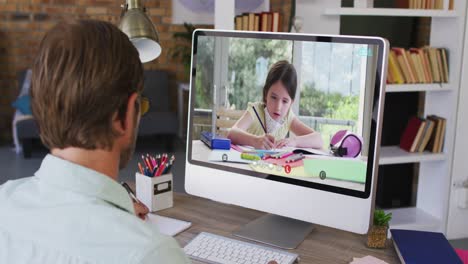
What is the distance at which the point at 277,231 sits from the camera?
1.58m

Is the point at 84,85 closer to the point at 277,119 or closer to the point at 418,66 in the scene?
the point at 277,119

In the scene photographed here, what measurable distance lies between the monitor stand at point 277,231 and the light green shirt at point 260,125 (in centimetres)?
27

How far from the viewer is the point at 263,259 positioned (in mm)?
1381

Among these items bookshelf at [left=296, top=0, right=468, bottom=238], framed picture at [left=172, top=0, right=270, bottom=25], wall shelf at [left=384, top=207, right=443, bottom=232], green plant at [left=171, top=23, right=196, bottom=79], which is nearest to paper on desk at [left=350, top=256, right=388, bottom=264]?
bookshelf at [left=296, top=0, right=468, bottom=238]

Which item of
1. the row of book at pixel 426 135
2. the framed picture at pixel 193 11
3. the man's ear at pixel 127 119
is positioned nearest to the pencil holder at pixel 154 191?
the man's ear at pixel 127 119

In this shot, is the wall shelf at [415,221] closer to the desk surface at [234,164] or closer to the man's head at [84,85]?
the desk surface at [234,164]

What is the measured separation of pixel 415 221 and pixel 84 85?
302 cm

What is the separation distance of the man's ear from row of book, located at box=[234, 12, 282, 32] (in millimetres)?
2451

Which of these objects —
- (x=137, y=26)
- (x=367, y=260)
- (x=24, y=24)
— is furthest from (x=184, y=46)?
(x=367, y=260)

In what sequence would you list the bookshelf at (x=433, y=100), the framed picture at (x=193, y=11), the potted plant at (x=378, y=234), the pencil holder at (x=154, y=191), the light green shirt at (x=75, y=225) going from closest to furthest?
the light green shirt at (x=75, y=225)
the potted plant at (x=378, y=234)
the pencil holder at (x=154, y=191)
the bookshelf at (x=433, y=100)
the framed picture at (x=193, y=11)

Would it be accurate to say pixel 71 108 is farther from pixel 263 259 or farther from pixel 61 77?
pixel 263 259

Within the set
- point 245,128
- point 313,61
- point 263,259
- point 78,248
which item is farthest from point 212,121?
point 78,248

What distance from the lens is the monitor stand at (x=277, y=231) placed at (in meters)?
1.51

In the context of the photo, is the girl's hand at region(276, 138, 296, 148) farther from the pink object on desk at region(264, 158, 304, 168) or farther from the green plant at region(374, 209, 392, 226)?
the green plant at region(374, 209, 392, 226)
